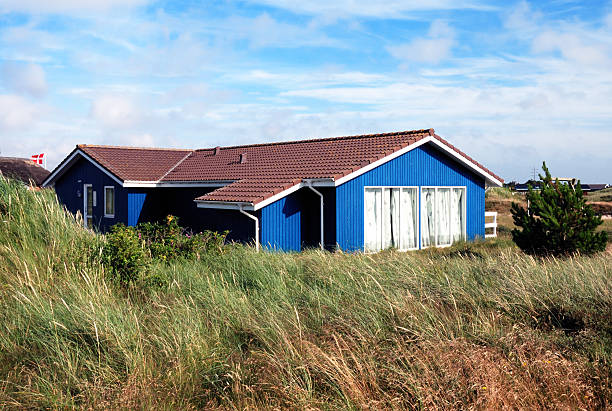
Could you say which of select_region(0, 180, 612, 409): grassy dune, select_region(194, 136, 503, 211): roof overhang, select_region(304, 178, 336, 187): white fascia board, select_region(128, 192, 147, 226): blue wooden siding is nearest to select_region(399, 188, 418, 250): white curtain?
select_region(194, 136, 503, 211): roof overhang

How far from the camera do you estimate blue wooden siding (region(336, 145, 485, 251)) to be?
51.3 ft

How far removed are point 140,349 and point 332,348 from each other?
1.92 metres

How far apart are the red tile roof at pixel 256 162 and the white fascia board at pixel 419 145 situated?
12 cm

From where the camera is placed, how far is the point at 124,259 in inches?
337

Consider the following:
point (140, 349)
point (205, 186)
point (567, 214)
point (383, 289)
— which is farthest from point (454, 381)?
point (205, 186)

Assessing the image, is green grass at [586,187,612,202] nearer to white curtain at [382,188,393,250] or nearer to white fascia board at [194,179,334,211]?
white curtain at [382,188,393,250]

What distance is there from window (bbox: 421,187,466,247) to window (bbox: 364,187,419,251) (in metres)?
0.47

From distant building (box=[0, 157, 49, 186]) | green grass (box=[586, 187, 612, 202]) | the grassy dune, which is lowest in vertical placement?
the grassy dune

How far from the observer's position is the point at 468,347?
5500 millimetres

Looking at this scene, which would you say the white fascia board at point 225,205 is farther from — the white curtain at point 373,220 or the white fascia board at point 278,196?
the white curtain at point 373,220

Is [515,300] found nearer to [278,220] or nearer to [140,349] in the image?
[140,349]

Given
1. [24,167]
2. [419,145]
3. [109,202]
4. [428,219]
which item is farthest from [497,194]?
[24,167]

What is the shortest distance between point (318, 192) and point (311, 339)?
9.92m

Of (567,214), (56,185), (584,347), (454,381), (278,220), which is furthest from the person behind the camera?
(56,185)
